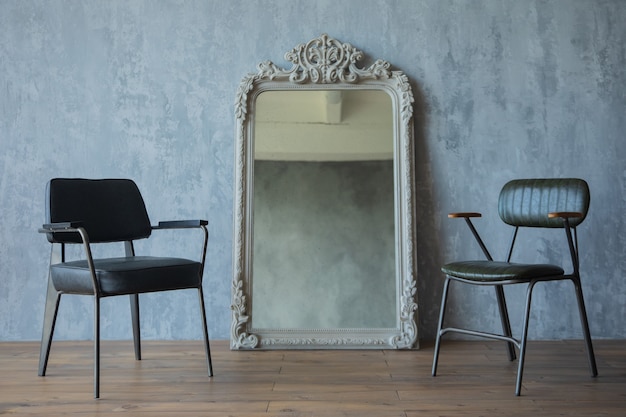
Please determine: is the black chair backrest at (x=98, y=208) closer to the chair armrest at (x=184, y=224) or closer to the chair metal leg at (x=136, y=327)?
the chair armrest at (x=184, y=224)

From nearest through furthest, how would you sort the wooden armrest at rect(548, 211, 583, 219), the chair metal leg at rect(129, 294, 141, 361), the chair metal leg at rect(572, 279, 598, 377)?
the wooden armrest at rect(548, 211, 583, 219), the chair metal leg at rect(572, 279, 598, 377), the chair metal leg at rect(129, 294, 141, 361)

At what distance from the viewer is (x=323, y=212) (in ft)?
12.6

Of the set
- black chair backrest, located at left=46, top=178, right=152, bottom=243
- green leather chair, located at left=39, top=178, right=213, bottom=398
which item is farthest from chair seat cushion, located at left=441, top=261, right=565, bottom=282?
black chair backrest, located at left=46, top=178, right=152, bottom=243

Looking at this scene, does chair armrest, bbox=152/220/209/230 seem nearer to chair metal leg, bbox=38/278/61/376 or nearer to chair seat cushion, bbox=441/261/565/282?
chair metal leg, bbox=38/278/61/376

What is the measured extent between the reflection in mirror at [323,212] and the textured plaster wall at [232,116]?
23cm

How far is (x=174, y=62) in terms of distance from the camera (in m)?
4.00

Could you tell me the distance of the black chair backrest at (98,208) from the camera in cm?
311

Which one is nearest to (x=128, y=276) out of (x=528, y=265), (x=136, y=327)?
(x=136, y=327)

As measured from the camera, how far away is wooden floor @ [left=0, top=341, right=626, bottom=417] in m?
2.51

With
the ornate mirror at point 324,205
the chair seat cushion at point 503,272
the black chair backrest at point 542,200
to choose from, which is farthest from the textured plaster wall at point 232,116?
the chair seat cushion at point 503,272

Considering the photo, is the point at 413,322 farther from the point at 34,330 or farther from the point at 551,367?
the point at 34,330

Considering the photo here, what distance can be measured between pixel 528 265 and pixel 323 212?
4.47 feet

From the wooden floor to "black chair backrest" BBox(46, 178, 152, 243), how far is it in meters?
0.69

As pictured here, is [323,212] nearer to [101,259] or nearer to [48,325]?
[101,259]
